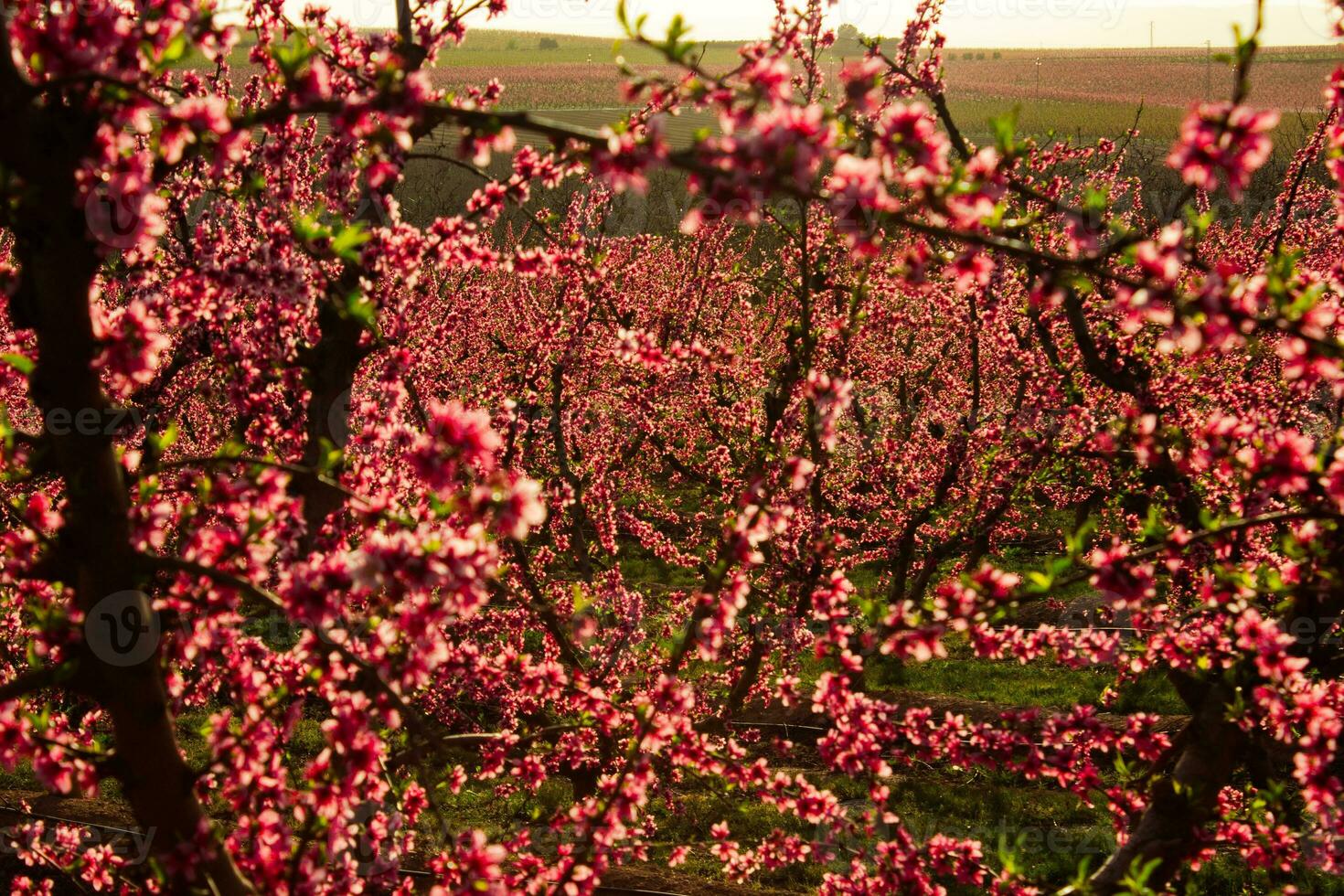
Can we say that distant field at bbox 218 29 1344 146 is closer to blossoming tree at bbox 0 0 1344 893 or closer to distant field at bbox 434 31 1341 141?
distant field at bbox 434 31 1341 141

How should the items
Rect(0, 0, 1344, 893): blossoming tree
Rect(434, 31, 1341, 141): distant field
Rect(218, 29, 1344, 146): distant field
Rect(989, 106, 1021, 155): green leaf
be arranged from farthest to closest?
1. Rect(434, 31, 1341, 141): distant field
2. Rect(218, 29, 1344, 146): distant field
3. Rect(989, 106, 1021, 155): green leaf
4. Rect(0, 0, 1344, 893): blossoming tree

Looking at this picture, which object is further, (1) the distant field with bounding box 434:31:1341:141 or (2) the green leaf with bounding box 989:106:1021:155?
(1) the distant field with bounding box 434:31:1341:141

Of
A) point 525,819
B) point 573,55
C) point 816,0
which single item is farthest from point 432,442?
point 573,55

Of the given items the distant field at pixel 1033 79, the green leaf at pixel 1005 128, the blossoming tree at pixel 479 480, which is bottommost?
the blossoming tree at pixel 479 480

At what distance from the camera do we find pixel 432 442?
2537 mm

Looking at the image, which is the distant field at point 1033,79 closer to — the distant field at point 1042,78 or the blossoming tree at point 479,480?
the distant field at point 1042,78

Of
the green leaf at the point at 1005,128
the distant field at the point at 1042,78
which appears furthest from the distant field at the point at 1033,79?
the green leaf at the point at 1005,128

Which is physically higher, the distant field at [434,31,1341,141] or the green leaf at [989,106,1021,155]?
the distant field at [434,31,1341,141]

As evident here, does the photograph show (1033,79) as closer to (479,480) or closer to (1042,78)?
(1042,78)

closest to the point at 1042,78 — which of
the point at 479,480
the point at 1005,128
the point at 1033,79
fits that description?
the point at 1033,79

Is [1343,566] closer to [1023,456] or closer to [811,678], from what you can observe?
[1023,456]

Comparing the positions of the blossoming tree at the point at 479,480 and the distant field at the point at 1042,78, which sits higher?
the distant field at the point at 1042,78

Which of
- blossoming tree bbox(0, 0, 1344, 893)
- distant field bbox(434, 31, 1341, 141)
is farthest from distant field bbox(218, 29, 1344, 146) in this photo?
blossoming tree bbox(0, 0, 1344, 893)

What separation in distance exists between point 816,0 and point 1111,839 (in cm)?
730
